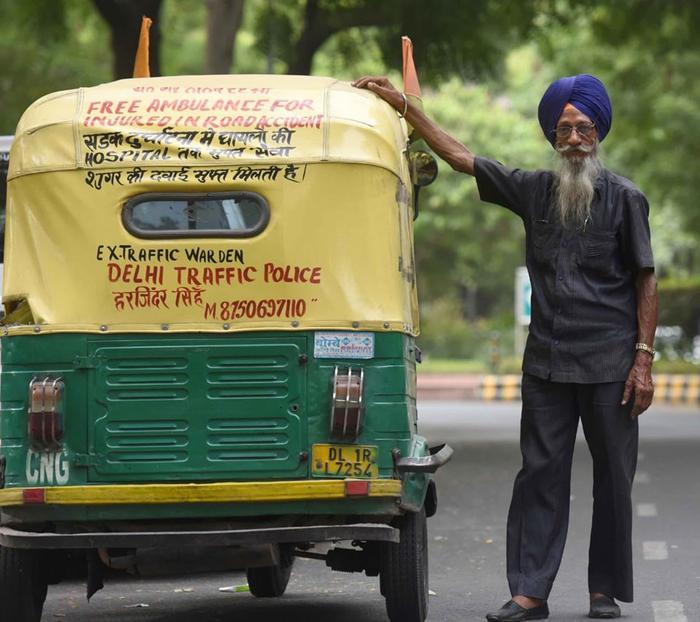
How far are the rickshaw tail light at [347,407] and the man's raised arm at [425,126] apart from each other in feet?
3.80

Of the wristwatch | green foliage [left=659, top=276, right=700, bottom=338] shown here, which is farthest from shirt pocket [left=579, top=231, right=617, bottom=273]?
green foliage [left=659, top=276, right=700, bottom=338]

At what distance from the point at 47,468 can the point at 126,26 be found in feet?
34.4

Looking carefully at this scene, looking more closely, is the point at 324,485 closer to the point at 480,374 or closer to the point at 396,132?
the point at 396,132

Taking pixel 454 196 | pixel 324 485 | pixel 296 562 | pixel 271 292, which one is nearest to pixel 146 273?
pixel 271 292

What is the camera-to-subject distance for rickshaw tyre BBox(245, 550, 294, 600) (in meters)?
8.20

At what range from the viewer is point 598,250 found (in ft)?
23.5

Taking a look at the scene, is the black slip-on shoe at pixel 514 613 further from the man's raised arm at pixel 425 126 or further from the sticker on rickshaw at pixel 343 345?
the man's raised arm at pixel 425 126

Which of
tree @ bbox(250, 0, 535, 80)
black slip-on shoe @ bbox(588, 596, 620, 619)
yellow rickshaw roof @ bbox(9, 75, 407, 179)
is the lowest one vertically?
black slip-on shoe @ bbox(588, 596, 620, 619)

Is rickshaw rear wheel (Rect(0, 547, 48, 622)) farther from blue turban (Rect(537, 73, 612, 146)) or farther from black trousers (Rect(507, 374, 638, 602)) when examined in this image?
blue turban (Rect(537, 73, 612, 146))

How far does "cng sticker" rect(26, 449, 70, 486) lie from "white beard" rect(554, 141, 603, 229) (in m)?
2.19

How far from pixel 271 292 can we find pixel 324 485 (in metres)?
0.77

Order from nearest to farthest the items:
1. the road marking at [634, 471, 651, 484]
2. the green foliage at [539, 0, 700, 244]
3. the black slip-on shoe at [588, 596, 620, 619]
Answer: the black slip-on shoe at [588, 596, 620, 619] < the road marking at [634, 471, 651, 484] < the green foliage at [539, 0, 700, 244]

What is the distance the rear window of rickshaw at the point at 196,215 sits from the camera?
681 cm

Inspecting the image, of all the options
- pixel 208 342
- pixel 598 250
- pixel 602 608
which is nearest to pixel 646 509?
pixel 602 608
